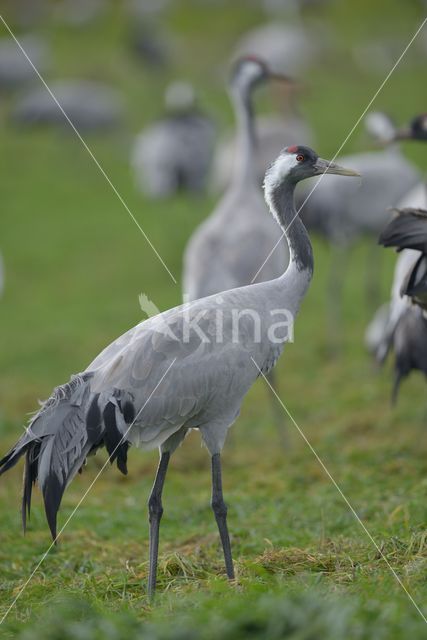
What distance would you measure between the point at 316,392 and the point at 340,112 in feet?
37.4

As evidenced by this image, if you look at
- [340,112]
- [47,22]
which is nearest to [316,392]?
[340,112]

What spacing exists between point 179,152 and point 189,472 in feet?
24.9

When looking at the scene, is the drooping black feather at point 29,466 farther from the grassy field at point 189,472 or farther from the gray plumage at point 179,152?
the gray plumage at point 179,152

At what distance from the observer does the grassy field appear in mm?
3729

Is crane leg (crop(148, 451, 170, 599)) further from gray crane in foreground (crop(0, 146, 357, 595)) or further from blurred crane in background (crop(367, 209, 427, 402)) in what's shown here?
blurred crane in background (crop(367, 209, 427, 402))

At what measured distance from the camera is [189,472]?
7023 mm

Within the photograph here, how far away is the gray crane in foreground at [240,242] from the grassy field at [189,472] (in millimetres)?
793

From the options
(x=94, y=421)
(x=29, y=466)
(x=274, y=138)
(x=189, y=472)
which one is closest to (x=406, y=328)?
(x=189, y=472)

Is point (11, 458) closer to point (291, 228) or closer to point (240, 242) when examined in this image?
point (291, 228)

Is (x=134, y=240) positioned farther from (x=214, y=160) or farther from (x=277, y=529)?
(x=277, y=529)

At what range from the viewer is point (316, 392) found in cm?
857

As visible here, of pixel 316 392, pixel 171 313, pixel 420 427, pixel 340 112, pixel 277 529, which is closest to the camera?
pixel 171 313

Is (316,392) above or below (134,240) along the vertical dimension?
below

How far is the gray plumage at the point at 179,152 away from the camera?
13.9 meters
